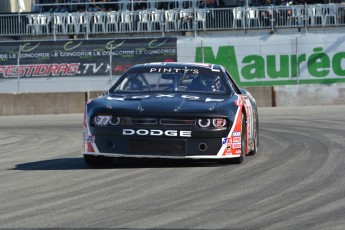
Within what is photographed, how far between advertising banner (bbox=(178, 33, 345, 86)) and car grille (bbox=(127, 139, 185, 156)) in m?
22.4

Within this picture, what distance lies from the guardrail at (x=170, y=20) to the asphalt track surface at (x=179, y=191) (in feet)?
70.5

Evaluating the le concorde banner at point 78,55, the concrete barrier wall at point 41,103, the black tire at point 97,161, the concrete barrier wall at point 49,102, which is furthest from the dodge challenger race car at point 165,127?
the le concorde banner at point 78,55

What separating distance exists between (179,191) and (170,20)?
2734 cm

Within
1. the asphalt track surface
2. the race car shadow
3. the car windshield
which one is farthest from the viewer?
the car windshield

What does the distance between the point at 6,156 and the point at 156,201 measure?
19.2 ft

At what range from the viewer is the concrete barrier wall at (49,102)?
29.4m

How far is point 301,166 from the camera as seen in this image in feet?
33.8

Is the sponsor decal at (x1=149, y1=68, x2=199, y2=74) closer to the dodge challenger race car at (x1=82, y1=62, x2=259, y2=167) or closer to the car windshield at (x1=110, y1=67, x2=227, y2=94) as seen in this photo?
the car windshield at (x1=110, y1=67, x2=227, y2=94)

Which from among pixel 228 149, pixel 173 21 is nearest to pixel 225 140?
pixel 228 149

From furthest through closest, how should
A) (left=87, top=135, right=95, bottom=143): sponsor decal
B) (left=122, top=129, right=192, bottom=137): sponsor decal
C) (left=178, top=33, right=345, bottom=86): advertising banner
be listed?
(left=178, top=33, right=345, bottom=86): advertising banner
(left=87, top=135, right=95, bottom=143): sponsor decal
(left=122, top=129, right=192, bottom=137): sponsor decal

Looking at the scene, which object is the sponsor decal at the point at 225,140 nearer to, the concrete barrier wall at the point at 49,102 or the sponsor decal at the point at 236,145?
the sponsor decal at the point at 236,145

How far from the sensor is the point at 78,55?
32875mm

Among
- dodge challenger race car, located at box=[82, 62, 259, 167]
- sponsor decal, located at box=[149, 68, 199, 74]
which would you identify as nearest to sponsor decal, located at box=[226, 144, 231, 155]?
dodge challenger race car, located at box=[82, 62, 259, 167]

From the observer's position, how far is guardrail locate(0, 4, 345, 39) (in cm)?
3472
